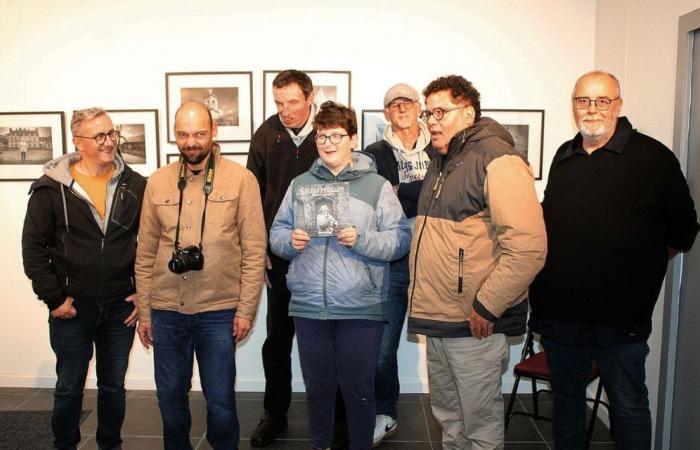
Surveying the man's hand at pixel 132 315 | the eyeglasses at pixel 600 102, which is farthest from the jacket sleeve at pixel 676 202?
the man's hand at pixel 132 315

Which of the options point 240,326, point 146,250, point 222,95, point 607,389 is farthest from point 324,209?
point 222,95

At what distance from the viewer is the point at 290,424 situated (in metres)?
3.55

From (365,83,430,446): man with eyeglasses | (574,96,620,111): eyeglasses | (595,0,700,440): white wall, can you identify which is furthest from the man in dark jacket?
(595,0,700,440): white wall

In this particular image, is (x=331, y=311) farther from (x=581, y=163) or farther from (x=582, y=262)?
(x=581, y=163)

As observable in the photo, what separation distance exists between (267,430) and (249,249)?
125 centimetres

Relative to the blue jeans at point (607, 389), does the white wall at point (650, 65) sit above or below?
above

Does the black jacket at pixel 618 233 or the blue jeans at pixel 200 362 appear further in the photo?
the blue jeans at pixel 200 362

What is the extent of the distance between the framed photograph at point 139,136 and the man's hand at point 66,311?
1.55m

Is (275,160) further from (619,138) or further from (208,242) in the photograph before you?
(619,138)

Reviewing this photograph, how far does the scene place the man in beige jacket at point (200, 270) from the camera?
100 inches

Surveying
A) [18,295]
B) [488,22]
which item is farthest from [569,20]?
[18,295]

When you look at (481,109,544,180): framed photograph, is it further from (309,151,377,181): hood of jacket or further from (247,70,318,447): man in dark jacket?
(309,151,377,181): hood of jacket

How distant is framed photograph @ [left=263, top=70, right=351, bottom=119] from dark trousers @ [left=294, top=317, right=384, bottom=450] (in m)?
1.90

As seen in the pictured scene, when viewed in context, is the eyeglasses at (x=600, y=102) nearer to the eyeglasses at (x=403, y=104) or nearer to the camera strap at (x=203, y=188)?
the eyeglasses at (x=403, y=104)
